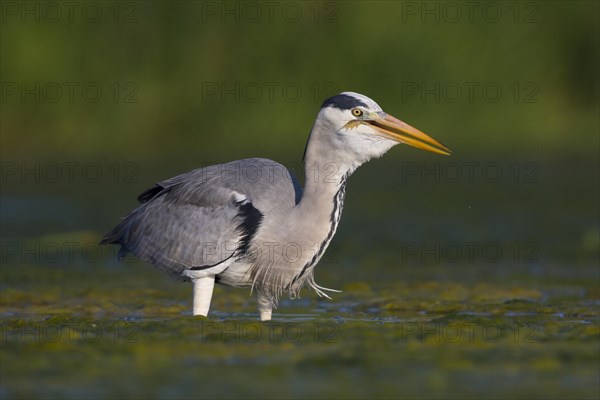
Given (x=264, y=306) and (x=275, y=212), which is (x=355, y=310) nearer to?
(x=264, y=306)

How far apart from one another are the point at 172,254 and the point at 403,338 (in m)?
2.22

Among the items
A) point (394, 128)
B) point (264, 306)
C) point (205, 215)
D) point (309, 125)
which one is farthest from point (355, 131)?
point (309, 125)

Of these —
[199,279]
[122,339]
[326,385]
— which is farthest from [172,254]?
[326,385]

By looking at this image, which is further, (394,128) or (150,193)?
(150,193)

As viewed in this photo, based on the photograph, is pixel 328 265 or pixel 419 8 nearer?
pixel 328 265

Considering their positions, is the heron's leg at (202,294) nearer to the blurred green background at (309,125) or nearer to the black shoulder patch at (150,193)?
the black shoulder patch at (150,193)

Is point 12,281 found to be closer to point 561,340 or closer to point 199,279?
point 199,279

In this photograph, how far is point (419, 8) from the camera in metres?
22.3

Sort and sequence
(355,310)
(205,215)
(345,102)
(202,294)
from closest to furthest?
1. (345,102)
2. (202,294)
3. (205,215)
4. (355,310)

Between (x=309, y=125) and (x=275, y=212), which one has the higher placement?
(x=309, y=125)

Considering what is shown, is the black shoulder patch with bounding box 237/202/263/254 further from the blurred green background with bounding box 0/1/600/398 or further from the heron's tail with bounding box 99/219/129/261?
the blurred green background with bounding box 0/1/600/398

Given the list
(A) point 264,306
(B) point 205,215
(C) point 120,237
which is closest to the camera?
(B) point 205,215

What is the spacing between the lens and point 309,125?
2300 centimetres

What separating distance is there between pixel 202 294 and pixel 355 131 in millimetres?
1727
